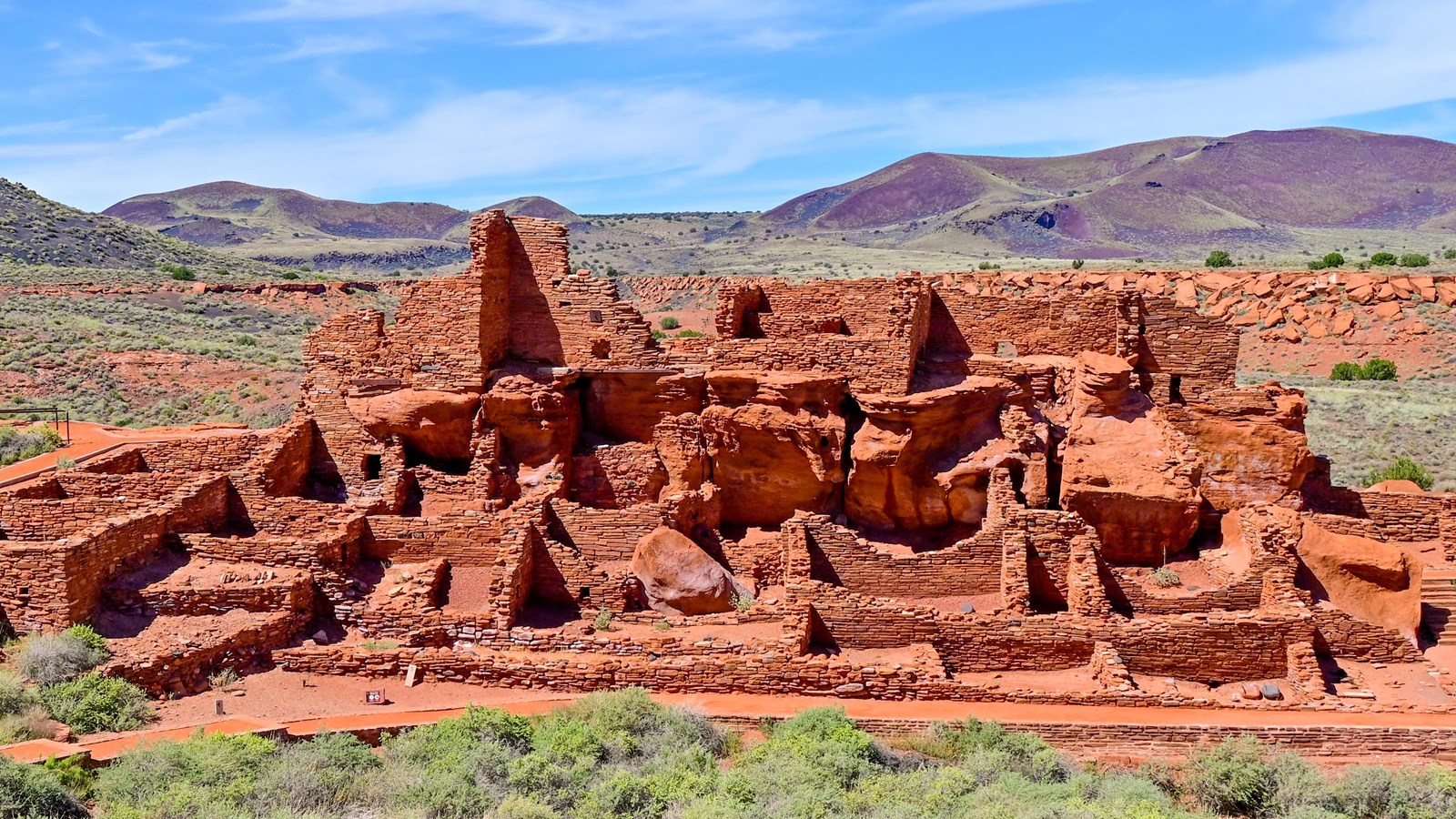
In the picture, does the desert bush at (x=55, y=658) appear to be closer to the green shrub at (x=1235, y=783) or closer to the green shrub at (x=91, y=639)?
the green shrub at (x=91, y=639)

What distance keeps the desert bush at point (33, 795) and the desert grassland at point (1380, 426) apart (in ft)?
70.4

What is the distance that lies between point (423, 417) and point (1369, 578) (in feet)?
44.9

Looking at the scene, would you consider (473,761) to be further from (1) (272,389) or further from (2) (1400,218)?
(2) (1400,218)

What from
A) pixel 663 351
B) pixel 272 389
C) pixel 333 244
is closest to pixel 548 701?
pixel 663 351

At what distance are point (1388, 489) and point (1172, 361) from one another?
432 cm

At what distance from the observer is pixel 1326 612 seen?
1269cm

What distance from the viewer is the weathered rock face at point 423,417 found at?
15086 millimetres

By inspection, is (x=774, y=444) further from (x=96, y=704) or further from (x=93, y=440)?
(x=93, y=440)

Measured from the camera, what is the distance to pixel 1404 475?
19.4 meters

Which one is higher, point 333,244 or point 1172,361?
point 333,244

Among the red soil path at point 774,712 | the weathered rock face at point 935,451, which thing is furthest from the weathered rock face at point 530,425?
the weathered rock face at point 935,451

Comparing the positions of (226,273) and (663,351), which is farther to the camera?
(226,273)

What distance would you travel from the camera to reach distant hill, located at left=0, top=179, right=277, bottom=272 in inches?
2045

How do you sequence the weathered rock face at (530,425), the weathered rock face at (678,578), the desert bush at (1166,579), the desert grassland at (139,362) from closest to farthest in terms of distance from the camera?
the weathered rock face at (678,578)
the desert bush at (1166,579)
the weathered rock face at (530,425)
the desert grassland at (139,362)
